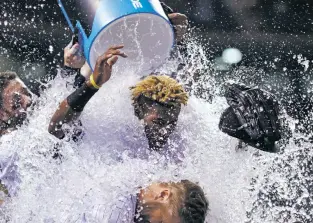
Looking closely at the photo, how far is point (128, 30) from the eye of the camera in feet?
7.25

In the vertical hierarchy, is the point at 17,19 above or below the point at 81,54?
below

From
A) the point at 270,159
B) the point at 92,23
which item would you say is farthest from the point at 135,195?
the point at 270,159

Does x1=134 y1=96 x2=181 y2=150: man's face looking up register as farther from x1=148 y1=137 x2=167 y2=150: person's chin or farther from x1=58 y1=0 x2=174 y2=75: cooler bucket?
x1=58 y1=0 x2=174 y2=75: cooler bucket

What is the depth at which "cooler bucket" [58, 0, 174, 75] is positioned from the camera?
2107 millimetres

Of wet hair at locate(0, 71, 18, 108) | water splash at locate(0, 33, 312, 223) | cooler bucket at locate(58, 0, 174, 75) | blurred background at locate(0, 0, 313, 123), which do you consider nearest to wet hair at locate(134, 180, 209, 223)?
water splash at locate(0, 33, 312, 223)

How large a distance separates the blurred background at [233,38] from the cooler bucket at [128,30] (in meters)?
1.61

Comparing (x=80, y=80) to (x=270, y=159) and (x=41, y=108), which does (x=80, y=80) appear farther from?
(x=270, y=159)

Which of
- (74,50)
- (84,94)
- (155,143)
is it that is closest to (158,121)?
(155,143)

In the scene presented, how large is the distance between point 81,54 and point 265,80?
6.17 ft

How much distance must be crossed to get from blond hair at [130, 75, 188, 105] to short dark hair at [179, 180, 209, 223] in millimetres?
500

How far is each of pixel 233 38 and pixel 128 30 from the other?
2.08 m

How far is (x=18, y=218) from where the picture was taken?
2.19 m

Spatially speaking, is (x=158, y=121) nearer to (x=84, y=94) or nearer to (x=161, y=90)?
(x=161, y=90)

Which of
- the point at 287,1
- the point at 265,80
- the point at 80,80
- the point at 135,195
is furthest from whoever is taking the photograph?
the point at 287,1
